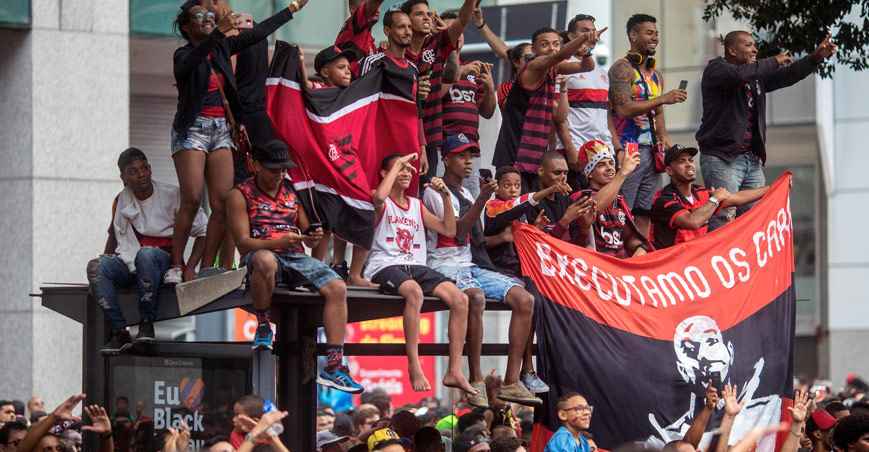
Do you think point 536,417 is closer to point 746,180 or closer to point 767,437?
point 767,437

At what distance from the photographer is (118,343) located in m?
11.6

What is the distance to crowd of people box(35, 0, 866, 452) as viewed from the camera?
11242mm

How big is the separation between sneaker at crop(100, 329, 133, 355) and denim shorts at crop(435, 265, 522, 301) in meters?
2.37

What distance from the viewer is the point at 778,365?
12.8 metres

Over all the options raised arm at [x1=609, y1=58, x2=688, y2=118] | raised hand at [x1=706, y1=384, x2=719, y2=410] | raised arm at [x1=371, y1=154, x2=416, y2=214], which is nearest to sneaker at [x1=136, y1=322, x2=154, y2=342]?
raised arm at [x1=371, y1=154, x2=416, y2=214]

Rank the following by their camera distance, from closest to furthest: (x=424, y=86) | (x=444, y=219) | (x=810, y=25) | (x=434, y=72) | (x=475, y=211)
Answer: (x=475, y=211)
(x=444, y=219)
(x=424, y=86)
(x=434, y=72)
(x=810, y=25)

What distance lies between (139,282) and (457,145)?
289cm

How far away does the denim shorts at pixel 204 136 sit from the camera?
459 inches

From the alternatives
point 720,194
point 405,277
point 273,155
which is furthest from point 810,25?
point 273,155

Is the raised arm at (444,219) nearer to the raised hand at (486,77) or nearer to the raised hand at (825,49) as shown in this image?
the raised hand at (486,77)

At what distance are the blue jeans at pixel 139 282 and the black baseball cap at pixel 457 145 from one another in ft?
8.40

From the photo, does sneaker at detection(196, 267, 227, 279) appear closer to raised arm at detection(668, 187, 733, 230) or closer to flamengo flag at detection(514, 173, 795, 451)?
flamengo flag at detection(514, 173, 795, 451)

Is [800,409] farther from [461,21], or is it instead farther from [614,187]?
[461,21]

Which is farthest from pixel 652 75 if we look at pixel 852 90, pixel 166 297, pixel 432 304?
pixel 852 90
